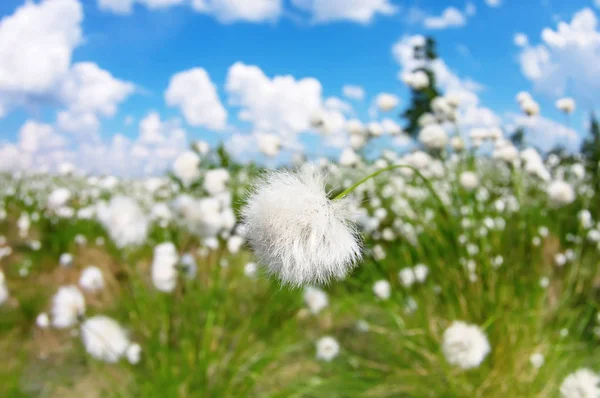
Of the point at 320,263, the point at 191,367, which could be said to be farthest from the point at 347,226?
the point at 191,367

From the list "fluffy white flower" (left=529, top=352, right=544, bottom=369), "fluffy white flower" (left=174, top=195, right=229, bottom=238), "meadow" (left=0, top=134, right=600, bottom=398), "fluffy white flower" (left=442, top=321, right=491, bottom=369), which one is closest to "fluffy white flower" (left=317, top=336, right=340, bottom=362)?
"meadow" (left=0, top=134, right=600, bottom=398)

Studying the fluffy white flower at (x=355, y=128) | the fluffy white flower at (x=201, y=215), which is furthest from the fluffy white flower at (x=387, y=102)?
the fluffy white flower at (x=201, y=215)

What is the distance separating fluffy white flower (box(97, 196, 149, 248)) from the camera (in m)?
2.36

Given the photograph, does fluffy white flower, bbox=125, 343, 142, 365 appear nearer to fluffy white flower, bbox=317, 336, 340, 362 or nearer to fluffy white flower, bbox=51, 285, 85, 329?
fluffy white flower, bbox=51, 285, 85, 329

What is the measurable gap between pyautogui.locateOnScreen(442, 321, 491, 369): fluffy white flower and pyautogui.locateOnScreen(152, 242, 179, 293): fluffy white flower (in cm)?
122

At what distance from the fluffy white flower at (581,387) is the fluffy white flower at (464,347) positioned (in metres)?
0.41

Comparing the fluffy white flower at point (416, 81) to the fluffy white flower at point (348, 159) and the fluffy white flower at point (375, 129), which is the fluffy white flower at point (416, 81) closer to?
the fluffy white flower at point (375, 129)

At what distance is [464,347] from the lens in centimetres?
191

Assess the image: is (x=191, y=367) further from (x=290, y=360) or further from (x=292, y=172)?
(x=292, y=172)

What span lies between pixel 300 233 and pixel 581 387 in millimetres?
1830

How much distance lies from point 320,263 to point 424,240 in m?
2.36

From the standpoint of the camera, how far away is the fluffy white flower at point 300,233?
2.32 ft

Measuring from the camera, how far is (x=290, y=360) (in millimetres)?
2775

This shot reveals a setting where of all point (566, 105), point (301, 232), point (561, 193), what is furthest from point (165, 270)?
point (566, 105)
